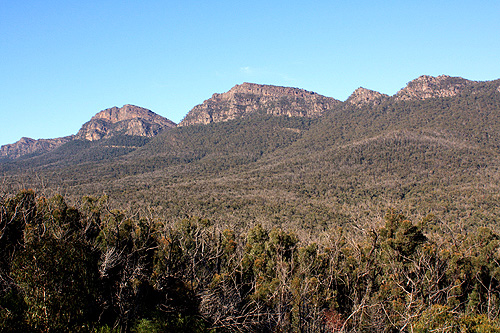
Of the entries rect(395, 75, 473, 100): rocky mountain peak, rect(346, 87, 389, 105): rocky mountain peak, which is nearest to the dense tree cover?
rect(395, 75, 473, 100): rocky mountain peak

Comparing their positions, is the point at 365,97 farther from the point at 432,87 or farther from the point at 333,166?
the point at 333,166

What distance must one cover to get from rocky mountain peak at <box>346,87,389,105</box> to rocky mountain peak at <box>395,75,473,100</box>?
10514 millimetres

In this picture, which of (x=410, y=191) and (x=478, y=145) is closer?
(x=410, y=191)

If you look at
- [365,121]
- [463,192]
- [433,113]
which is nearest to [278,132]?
[365,121]

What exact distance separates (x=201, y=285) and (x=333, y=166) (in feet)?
331

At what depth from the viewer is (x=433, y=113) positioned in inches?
5266

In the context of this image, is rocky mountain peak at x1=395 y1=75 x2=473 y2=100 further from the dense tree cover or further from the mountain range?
the dense tree cover

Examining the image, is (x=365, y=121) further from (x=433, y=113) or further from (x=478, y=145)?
(x=478, y=145)

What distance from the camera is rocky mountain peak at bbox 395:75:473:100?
516ft

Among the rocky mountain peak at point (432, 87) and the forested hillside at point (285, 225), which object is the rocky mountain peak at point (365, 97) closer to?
the forested hillside at point (285, 225)

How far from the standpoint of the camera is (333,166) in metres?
110

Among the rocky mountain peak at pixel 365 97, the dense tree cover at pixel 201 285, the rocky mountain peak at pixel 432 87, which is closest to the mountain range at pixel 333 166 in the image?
the rocky mountain peak at pixel 432 87

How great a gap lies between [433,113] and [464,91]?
3096 centimetres

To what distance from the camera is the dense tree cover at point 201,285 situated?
7629 millimetres
